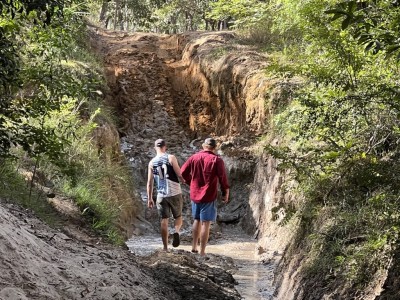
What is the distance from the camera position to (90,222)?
802cm

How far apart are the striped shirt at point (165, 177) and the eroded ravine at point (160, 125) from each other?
1.19 metres

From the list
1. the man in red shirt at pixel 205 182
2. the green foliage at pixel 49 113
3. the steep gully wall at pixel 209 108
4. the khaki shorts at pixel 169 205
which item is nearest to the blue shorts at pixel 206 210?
the man in red shirt at pixel 205 182

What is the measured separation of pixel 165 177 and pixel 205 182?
597 millimetres

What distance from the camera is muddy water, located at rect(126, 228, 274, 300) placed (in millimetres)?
7359

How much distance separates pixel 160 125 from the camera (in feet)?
56.2

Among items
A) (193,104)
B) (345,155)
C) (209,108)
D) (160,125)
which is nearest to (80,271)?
(345,155)

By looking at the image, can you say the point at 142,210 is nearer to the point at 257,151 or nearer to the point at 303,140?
the point at 257,151

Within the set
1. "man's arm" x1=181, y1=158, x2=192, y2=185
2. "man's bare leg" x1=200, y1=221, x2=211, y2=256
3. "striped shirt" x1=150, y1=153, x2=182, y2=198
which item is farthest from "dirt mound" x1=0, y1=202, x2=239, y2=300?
"man's arm" x1=181, y1=158, x2=192, y2=185

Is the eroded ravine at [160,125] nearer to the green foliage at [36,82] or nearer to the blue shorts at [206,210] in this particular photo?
the blue shorts at [206,210]

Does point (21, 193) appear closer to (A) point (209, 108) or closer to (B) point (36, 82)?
(B) point (36, 82)

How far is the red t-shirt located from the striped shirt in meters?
0.28

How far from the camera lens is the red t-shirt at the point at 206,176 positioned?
26.3 ft

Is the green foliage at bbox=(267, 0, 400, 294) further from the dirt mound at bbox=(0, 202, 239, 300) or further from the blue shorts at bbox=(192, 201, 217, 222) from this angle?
the blue shorts at bbox=(192, 201, 217, 222)

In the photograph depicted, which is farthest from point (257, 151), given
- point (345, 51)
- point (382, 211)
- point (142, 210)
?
point (382, 211)
